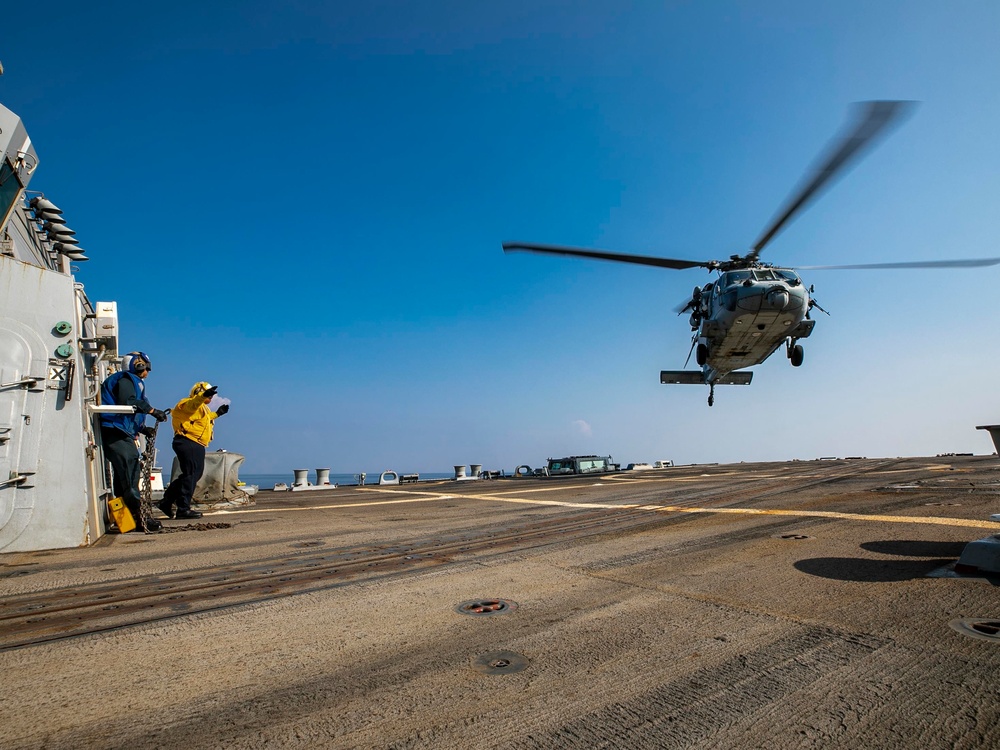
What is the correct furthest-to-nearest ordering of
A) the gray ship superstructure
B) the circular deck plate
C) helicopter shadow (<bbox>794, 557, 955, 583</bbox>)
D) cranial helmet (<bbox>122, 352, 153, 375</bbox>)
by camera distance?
cranial helmet (<bbox>122, 352, 153, 375</bbox>), the gray ship superstructure, helicopter shadow (<bbox>794, 557, 955, 583</bbox>), the circular deck plate

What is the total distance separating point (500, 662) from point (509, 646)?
184mm

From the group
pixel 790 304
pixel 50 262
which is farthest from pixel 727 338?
pixel 50 262

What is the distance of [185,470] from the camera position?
24.6 ft

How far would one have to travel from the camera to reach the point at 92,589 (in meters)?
3.27

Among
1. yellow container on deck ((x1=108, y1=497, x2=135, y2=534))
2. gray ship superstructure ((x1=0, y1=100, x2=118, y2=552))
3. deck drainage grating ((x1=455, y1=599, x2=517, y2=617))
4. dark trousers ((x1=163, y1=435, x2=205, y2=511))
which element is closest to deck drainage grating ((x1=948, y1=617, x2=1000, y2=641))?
deck drainage grating ((x1=455, y1=599, x2=517, y2=617))

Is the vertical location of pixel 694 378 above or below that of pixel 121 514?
above

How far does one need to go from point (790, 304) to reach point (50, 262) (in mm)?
20434

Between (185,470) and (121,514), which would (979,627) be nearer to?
(121,514)

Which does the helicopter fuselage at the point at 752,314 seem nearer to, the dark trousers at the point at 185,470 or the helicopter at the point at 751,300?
the helicopter at the point at 751,300

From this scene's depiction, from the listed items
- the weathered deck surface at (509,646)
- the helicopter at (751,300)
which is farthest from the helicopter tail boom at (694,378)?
the weathered deck surface at (509,646)

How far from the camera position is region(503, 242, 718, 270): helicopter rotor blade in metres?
14.6

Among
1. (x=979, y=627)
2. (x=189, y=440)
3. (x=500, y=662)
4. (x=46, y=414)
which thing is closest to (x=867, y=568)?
(x=979, y=627)

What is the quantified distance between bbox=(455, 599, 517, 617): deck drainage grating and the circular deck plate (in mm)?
583

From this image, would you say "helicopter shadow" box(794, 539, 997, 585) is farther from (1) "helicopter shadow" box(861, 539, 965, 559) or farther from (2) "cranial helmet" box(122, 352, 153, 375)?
(2) "cranial helmet" box(122, 352, 153, 375)
